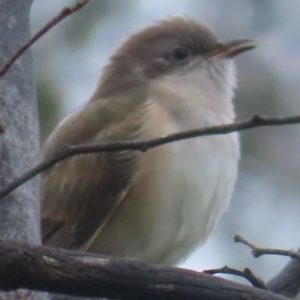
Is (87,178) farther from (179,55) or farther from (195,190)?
(179,55)

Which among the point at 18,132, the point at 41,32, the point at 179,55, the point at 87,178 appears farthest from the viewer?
the point at 179,55

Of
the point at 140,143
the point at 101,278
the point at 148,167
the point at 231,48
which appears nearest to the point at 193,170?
the point at 148,167

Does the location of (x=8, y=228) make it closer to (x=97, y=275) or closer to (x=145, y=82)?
(x=97, y=275)

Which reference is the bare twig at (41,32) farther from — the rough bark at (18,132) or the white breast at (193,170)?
the white breast at (193,170)

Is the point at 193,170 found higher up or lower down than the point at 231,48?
lower down

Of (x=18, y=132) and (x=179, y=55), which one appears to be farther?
(x=179, y=55)

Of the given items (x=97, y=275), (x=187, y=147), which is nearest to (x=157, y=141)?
(x=97, y=275)

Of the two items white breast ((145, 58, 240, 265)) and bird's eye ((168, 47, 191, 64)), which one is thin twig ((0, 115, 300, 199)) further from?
bird's eye ((168, 47, 191, 64))
